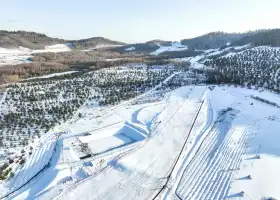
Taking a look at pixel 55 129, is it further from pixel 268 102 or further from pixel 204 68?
pixel 204 68

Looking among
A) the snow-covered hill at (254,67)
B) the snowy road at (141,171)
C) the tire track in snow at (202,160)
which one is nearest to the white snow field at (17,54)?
the snow-covered hill at (254,67)

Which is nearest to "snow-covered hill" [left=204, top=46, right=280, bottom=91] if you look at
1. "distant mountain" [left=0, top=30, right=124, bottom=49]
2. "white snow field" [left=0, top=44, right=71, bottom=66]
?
"white snow field" [left=0, top=44, right=71, bottom=66]

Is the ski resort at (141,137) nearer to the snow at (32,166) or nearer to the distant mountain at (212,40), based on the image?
the snow at (32,166)

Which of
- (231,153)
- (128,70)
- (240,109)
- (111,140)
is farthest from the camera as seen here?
(128,70)

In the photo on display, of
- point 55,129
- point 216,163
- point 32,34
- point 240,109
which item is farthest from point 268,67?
point 32,34

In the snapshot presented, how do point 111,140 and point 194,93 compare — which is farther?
point 194,93

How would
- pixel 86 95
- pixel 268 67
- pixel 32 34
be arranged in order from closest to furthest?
pixel 86 95, pixel 268 67, pixel 32 34

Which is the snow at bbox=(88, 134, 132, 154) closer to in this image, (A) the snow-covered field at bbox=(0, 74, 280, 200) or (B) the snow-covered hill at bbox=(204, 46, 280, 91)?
(A) the snow-covered field at bbox=(0, 74, 280, 200)
